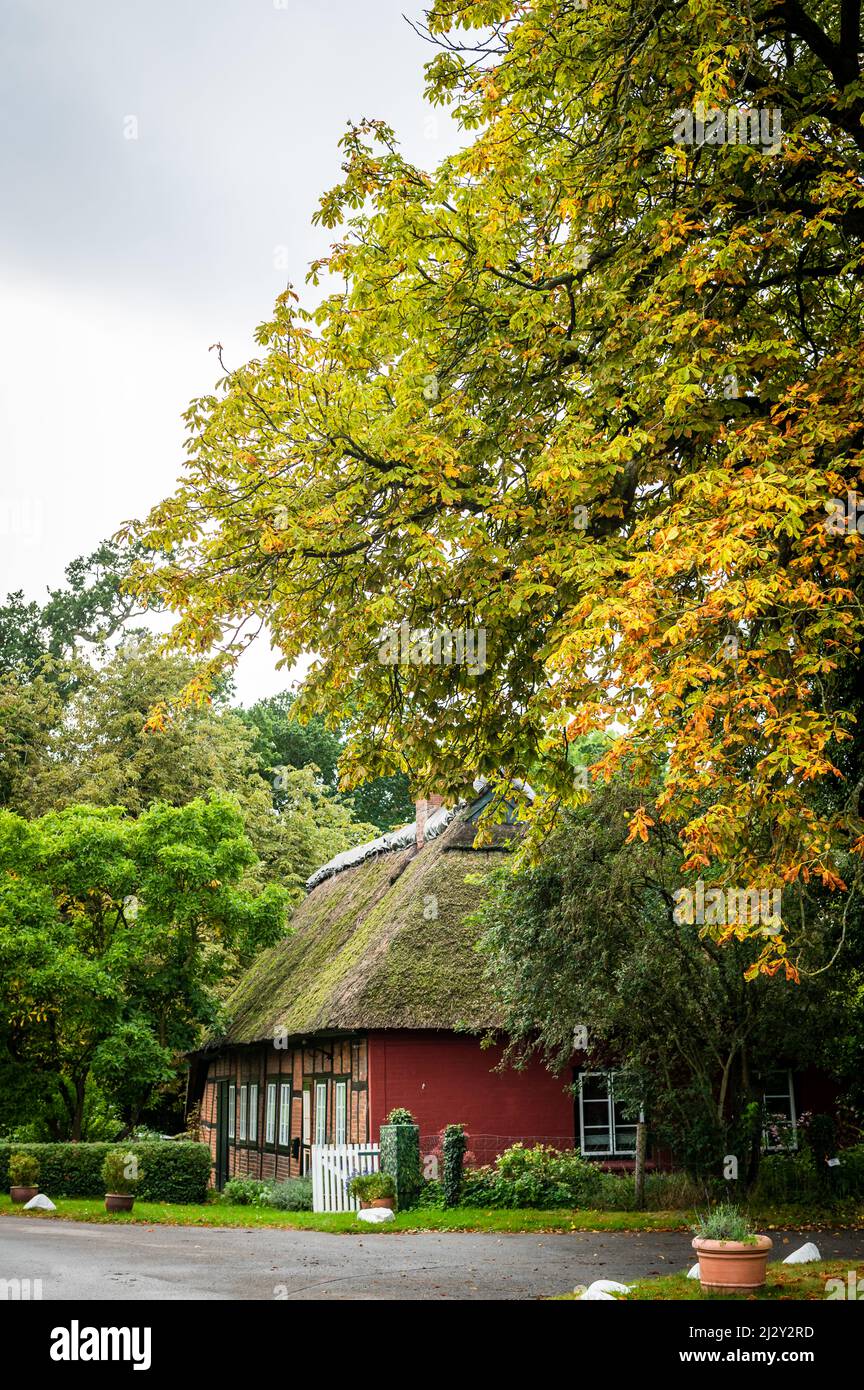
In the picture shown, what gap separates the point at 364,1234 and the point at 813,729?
1207 centimetres

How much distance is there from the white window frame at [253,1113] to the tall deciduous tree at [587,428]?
2071cm

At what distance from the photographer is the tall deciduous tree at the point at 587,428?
9.44 metres

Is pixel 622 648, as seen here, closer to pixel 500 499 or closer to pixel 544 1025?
pixel 500 499

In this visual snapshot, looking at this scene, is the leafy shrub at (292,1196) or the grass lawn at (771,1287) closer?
the grass lawn at (771,1287)

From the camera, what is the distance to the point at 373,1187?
20219mm

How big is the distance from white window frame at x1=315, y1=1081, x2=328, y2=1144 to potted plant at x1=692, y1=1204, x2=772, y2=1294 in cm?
1682

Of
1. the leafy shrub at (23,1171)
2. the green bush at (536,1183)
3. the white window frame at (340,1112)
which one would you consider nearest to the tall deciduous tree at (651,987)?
the green bush at (536,1183)

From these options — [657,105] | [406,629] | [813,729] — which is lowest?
[813,729]

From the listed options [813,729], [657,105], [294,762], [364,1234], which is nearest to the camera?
[813,729]

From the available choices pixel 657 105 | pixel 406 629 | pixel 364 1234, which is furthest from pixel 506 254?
pixel 364 1234

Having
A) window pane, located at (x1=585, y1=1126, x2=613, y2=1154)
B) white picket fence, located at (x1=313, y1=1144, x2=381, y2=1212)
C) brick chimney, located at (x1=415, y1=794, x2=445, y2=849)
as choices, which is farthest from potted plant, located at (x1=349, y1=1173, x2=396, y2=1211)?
brick chimney, located at (x1=415, y1=794, x2=445, y2=849)

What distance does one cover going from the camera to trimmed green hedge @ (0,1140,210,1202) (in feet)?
80.4

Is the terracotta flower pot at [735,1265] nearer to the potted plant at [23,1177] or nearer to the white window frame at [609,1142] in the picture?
the white window frame at [609,1142]
